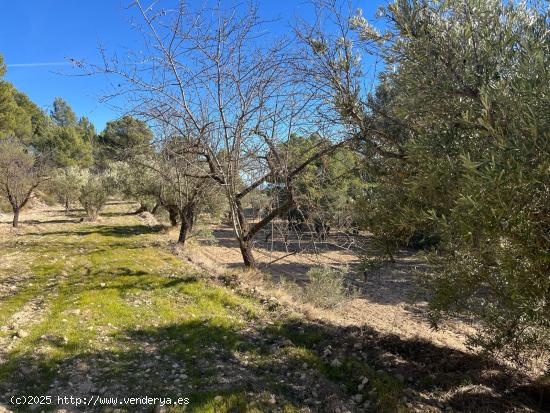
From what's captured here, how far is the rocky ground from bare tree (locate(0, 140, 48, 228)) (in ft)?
62.2

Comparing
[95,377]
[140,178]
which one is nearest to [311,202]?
[95,377]

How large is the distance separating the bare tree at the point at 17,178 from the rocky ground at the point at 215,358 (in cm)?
1895

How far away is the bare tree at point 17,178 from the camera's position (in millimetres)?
27688

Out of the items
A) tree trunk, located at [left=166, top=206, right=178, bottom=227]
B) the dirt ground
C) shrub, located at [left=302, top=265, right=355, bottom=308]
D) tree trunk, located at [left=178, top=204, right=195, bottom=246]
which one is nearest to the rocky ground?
the dirt ground

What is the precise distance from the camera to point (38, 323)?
28.3ft

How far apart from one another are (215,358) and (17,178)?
27222mm

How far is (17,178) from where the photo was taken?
91.5ft

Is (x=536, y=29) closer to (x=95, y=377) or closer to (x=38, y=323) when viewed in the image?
(x=95, y=377)

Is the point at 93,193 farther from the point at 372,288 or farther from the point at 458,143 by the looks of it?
the point at 458,143

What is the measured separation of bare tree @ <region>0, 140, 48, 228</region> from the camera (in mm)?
27688

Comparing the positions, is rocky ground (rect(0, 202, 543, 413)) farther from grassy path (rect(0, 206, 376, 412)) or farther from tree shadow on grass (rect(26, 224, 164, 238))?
tree shadow on grass (rect(26, 224, 164, 238))

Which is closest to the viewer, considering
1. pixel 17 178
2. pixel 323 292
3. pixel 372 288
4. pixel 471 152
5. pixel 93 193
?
pixel 471 152

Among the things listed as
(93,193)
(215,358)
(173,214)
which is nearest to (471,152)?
(215,358)

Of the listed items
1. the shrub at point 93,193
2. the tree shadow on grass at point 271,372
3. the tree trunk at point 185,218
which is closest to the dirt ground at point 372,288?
the tree trunk at point 185,218
